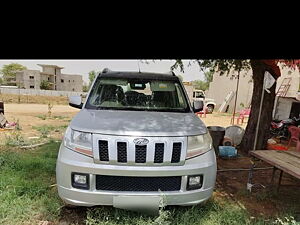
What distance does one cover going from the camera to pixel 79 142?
2.29 meters

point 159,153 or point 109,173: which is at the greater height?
point 159,153

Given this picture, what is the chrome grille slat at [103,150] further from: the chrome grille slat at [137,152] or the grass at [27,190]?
the grass at [27,190]

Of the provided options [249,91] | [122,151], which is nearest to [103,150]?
[122,151]

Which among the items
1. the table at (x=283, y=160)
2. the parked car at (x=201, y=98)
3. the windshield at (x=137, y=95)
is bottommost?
the parked car at (x=201, y=98)

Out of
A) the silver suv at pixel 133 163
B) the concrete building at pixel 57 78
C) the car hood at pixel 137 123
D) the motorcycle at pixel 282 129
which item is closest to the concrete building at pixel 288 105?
the motorcycle at pixel 282 129

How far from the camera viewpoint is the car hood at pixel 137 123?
90.3 inches

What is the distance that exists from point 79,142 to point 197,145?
4.02 feet

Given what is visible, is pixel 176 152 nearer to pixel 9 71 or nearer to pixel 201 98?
pixel 201 98

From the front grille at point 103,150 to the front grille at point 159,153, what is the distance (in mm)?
482

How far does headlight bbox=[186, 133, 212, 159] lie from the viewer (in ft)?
7.67

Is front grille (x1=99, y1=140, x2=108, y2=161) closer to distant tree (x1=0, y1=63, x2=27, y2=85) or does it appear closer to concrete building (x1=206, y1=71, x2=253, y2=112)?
concrete building (x1=206, y1=71, x2=253, y2=112)

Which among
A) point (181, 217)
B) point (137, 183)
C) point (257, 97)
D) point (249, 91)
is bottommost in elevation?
point (181, 217)
